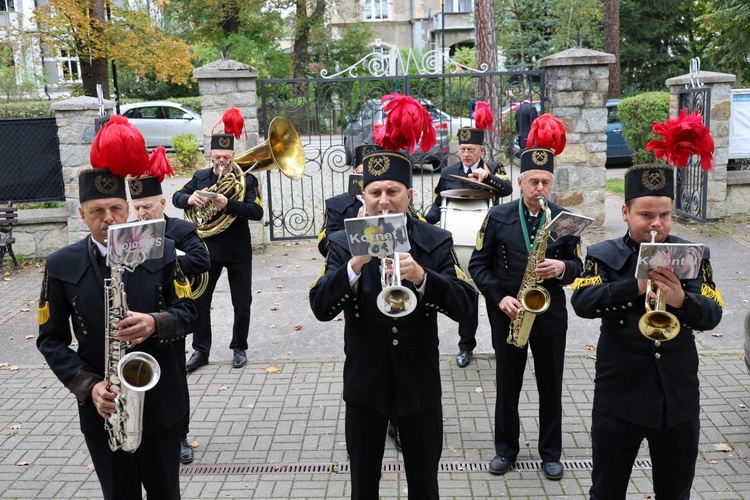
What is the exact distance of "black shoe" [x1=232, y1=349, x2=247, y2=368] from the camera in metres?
7.40

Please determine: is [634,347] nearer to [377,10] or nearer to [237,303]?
[237,303]

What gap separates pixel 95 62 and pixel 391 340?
15.8 metres

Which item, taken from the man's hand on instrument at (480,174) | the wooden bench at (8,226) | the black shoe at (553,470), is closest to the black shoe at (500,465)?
the black shoe at (553,470)

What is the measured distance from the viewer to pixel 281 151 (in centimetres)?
711

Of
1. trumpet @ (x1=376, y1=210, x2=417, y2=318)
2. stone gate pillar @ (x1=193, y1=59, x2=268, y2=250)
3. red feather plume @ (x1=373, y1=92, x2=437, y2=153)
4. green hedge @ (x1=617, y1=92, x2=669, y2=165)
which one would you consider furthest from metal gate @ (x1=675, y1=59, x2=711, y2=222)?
trumpet @ (x1=376, y1=210, x2=417, y2=318)

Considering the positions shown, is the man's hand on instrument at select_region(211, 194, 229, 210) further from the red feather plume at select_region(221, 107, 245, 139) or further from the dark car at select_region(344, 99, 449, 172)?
the dark car at select_region(344, 99, 449, 172)

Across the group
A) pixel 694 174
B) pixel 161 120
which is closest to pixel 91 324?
pixel 694 174

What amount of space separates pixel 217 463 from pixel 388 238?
2987 mm

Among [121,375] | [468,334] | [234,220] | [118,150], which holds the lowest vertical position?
[468,334]

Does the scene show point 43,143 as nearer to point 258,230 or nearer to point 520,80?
point 258,230

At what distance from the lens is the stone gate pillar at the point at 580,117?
1166 centimetres

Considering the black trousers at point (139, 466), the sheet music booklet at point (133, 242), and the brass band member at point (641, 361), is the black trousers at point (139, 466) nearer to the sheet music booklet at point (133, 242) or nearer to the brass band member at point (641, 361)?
the sheet music booklet at point (133, 242)

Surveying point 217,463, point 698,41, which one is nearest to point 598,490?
point 217,463

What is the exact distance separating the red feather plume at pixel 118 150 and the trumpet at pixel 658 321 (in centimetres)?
252
